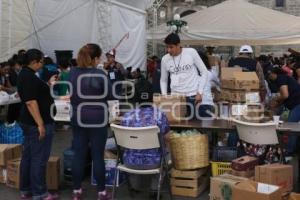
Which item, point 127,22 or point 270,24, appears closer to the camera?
point 270,24

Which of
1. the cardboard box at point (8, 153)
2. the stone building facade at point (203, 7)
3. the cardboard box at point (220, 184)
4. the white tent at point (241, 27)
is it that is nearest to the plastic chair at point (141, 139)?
the cardboard box at point (220, 184)

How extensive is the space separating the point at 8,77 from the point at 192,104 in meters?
5.10

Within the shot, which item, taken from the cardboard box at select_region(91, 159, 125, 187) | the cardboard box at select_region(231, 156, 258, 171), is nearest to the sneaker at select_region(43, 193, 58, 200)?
the cardboard box at select_region(91, 159, 125, 187)

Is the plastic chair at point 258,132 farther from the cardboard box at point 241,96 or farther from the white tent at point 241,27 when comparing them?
the white tent at point 241,27

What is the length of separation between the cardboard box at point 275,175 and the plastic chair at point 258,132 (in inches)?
12.3

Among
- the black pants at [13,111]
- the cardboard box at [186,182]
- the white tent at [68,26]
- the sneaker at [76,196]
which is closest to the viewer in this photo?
the sneaker at [76,196]

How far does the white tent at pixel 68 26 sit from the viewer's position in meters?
13.2

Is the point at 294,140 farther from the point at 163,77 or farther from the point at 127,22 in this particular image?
the point at 127,22

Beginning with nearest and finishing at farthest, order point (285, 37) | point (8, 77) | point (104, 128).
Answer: point (104, 128)
point (8, 77)
point (285, 37)

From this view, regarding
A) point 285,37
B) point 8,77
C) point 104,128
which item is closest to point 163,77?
point 104,128

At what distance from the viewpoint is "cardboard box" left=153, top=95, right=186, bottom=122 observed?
571 cm

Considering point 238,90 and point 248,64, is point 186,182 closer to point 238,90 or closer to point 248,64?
point 238,90

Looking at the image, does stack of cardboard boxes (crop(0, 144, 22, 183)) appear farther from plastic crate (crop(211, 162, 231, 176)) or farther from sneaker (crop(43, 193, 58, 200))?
plastic crate (crop(211, 162, 231, 176))

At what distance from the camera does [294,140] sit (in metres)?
6.21
